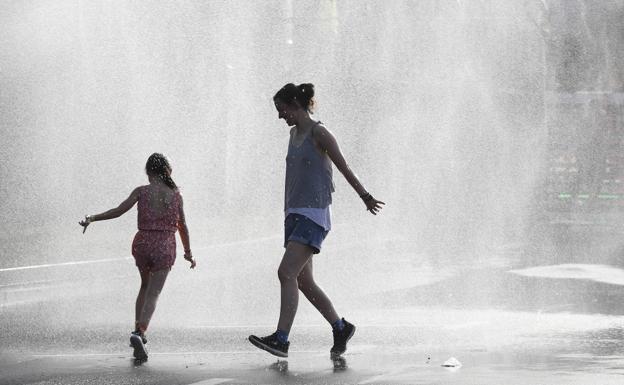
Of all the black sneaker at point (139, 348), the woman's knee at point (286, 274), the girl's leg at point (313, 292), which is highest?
the woman's knee at point (286, 274)

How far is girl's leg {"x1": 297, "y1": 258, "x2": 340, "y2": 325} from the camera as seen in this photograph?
8.61m

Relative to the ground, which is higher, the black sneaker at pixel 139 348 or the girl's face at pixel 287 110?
the girl's face at pixel 287 110

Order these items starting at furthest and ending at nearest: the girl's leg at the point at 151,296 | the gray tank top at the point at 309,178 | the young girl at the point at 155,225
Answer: the young girl at the point at 155,225 → the girl's leg at the point at 151,296 → the gray tank top at the point at 309,178

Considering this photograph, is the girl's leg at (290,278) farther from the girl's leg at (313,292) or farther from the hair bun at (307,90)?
the hair bun at (307,90)

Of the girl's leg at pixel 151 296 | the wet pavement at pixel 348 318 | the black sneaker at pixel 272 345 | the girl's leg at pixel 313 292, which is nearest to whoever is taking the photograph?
the wet pavement at pixel 348 318

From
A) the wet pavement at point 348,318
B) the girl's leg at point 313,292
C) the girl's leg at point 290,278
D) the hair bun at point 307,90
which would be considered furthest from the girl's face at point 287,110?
the wet pavement at point 348,318

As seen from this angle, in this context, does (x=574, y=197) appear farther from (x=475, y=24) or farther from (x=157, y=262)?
(x=157, y=262)

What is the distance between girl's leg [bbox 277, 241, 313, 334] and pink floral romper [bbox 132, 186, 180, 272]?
3.38 feet

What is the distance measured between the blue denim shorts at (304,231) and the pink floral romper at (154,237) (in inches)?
40.3

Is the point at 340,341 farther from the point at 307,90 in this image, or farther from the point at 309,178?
the point at 307,90

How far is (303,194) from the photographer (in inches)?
330

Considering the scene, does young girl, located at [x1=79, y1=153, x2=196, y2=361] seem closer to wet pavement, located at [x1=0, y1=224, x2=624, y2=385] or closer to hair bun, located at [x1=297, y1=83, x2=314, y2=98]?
wet pavement, located at [x1=0, y1=224, x2=624, y2=385]

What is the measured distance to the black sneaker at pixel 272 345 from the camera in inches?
319

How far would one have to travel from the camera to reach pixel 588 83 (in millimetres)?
43875
